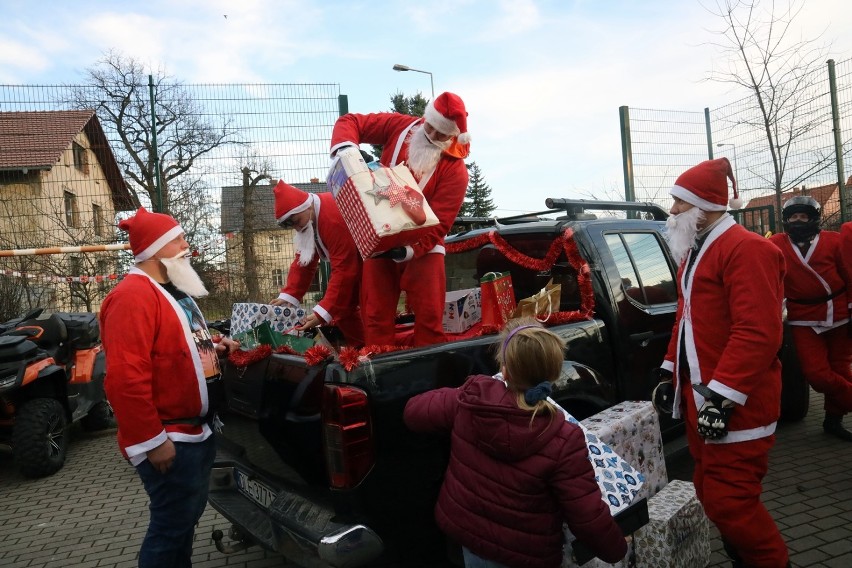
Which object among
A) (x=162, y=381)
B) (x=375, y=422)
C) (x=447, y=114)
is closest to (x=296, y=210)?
(x=447, y=114)

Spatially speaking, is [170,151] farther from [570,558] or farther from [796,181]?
[796,181]

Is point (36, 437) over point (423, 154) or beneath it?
beneath

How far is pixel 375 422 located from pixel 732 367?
1425 millimetres

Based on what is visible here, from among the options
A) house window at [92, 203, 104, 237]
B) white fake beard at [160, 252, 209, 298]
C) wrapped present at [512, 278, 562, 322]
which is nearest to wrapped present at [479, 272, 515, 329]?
wrapped present at [512, 278, 562, 322]

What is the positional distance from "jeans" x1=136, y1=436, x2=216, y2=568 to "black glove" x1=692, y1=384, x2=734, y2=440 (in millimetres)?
2085

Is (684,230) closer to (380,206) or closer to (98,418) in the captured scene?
(380,206)

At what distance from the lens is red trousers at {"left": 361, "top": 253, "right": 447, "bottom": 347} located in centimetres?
343

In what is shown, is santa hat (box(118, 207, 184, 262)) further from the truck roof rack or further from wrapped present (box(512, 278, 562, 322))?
the truck roof rack

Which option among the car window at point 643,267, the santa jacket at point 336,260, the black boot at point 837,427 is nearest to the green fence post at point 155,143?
the santa jacket at point 336,260

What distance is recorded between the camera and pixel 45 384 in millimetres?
5555

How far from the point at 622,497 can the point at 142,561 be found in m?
1.91

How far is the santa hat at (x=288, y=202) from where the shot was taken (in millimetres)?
3834

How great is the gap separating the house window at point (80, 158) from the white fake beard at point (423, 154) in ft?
19.6

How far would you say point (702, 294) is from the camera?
2717 mm
